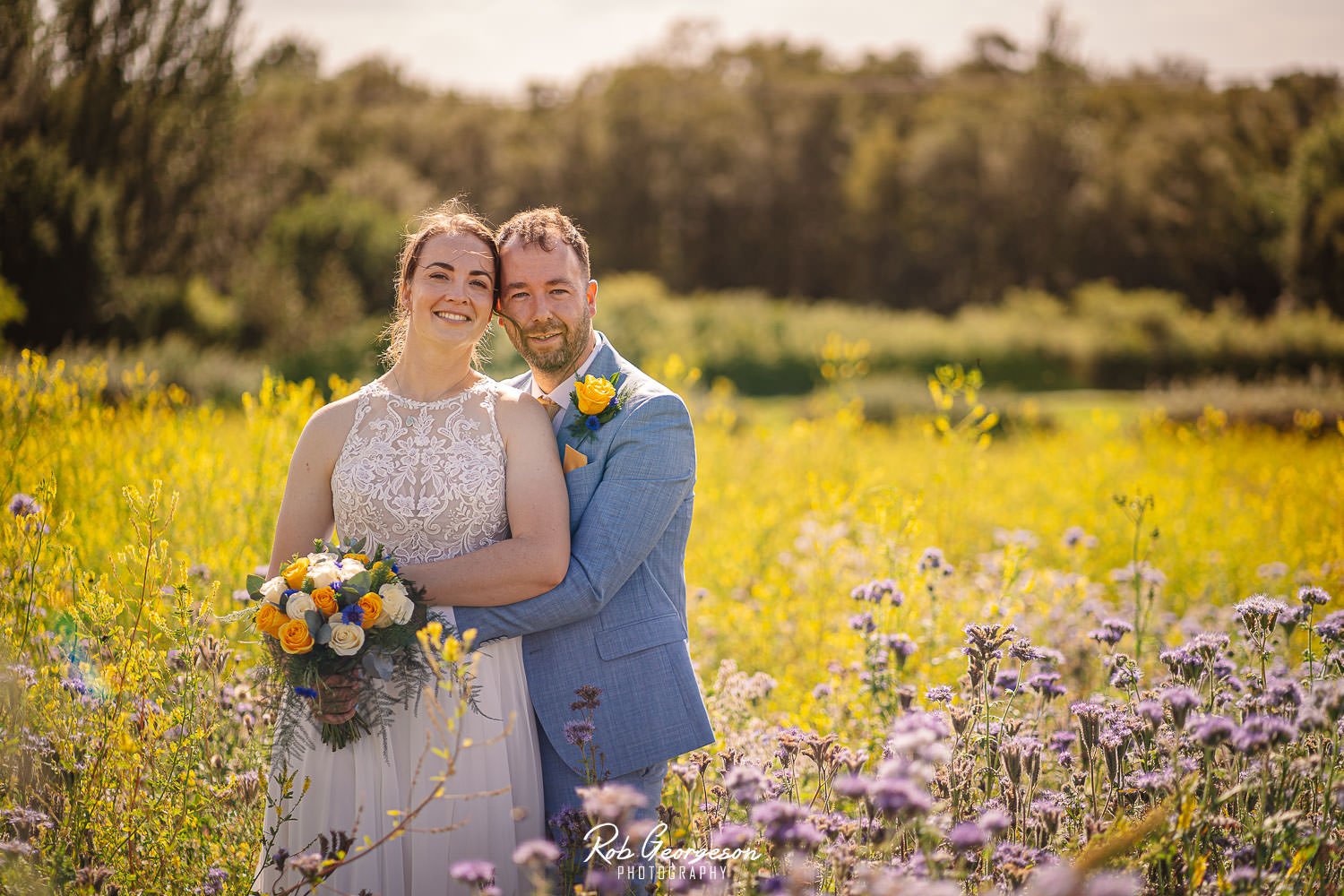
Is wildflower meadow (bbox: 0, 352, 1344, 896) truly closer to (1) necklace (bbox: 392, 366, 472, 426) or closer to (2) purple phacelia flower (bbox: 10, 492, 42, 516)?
(2) purple phacelia flower (bbox: 10, 492, 42, 516)

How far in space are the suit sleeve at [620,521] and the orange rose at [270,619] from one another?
484 mm

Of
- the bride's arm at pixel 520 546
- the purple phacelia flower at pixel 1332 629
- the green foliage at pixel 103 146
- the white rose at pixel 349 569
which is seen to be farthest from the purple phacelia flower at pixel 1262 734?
the green foliage at pixel 103 146

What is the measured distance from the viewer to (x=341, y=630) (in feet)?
8.37

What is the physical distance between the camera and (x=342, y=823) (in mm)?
2850

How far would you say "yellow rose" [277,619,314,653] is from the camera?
254cm

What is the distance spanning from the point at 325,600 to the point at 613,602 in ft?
2.97

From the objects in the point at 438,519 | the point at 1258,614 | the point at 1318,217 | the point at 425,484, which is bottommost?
the point at 1258,614

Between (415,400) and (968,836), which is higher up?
(415,400)

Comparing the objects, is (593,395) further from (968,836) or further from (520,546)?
(968,836)

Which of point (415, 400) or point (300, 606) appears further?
point (415, 400)

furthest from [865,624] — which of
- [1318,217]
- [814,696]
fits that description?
[1318,217]

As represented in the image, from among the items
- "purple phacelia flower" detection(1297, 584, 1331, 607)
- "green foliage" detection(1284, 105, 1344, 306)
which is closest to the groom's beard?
"purple phacelia flower" detection(1297, 584, 1331, 607)

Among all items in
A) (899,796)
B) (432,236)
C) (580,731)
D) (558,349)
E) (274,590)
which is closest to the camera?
(899,796)

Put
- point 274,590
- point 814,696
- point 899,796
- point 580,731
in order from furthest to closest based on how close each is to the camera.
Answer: point 814,696 < point 580,731 < point 274,590 < point 899,796
